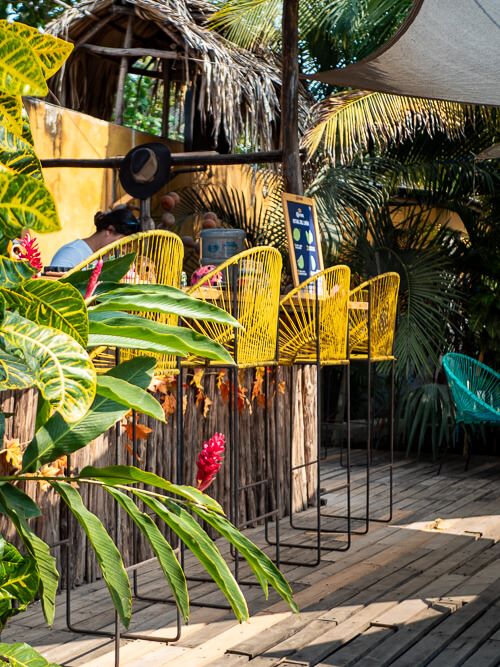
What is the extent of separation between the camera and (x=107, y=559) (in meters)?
1.54

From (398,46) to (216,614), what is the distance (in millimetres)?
2553

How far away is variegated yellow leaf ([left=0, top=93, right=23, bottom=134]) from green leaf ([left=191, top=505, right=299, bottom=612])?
0.63 m

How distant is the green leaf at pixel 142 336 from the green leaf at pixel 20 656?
0.44 meters

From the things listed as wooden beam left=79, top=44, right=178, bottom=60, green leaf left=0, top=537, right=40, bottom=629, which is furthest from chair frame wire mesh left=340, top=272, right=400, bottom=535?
wooden beam left=79, top=44, right=178, bottom=60

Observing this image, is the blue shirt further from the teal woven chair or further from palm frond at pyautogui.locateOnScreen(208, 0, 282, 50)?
palm frond at pyautogui.locateOnScreen(208, 0, 282, 50)

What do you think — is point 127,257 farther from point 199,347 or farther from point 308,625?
point 308,625

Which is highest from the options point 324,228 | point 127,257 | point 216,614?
point 324,228

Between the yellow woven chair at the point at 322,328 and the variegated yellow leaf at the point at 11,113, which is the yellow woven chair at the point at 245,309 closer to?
the yellow woven chair at the point at 322,328

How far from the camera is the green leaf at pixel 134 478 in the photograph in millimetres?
1486

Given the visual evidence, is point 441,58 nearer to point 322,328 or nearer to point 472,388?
point 322,328

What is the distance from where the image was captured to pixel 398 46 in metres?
4.32

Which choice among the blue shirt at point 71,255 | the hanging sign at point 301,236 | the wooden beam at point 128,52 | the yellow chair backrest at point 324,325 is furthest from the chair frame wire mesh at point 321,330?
the wooden beam at point 128,52

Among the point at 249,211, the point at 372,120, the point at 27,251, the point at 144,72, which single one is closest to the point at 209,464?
the point at 27,251

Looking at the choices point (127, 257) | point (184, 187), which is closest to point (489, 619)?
point (127, 257)
